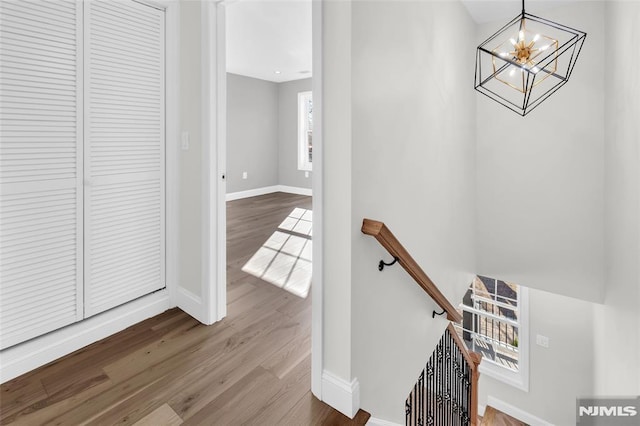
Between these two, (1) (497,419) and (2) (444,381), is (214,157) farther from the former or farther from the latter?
(1) (497,419)

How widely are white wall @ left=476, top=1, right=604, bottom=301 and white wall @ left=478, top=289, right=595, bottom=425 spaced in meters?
1.09

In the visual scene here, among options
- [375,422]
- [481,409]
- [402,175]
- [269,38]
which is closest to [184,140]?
[402,175]

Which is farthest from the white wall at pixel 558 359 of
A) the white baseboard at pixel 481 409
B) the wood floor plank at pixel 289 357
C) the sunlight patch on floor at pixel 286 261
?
the wood floor plank at pixel 289 357

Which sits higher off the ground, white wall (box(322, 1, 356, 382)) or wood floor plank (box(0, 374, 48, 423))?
white wall (box(322, 1, 356, 382))

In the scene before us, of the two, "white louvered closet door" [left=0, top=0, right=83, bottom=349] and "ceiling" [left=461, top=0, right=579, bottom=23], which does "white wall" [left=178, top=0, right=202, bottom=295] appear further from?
"ceiling" [left=461, top=0, right=579, bottom=23]

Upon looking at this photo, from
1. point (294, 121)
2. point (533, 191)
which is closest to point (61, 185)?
point (533, 191)

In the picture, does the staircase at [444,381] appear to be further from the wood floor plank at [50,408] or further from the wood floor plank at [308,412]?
the wood floor plank at [50,408]

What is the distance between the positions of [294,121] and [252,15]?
154 inches

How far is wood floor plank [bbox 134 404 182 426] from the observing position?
143cm

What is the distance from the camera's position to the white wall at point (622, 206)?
2184 millimetres

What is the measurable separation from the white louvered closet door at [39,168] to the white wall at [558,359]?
5.36 metres

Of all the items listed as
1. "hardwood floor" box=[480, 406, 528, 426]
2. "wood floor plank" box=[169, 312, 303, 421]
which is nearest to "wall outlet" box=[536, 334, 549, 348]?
"hardwood floor" box=[480, 406, 528, 426]

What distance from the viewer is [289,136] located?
26.3ft

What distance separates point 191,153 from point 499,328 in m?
5.42
